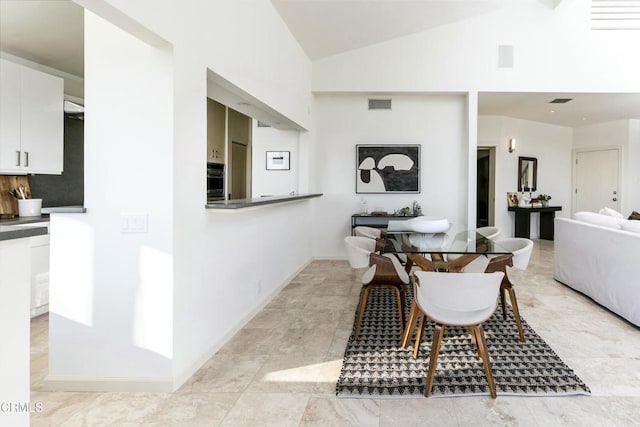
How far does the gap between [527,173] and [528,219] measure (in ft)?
3.34

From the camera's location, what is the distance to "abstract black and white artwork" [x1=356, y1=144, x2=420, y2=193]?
20.9 ft

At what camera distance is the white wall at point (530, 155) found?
8203 mm

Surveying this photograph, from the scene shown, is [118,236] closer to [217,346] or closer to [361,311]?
[217,346]

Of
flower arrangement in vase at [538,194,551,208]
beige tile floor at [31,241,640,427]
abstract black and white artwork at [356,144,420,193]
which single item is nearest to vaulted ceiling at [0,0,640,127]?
abstract black and white artwork at [356,144,420,193]

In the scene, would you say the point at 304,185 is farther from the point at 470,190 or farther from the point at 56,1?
the point at 56,1

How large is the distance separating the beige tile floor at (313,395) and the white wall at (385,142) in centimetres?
306

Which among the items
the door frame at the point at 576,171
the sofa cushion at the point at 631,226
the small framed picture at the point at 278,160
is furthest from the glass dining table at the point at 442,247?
the door frame at the point at 576,171

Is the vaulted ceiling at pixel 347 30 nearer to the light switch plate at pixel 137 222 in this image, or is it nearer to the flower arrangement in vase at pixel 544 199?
the flower arrangement in vase at pixel 544 199

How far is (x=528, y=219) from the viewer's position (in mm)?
8242

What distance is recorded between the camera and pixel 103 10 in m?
1.80

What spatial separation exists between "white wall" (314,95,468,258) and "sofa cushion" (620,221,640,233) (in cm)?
260

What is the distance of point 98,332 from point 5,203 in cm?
218

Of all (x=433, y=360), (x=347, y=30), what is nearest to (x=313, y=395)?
(x=433, y=360)

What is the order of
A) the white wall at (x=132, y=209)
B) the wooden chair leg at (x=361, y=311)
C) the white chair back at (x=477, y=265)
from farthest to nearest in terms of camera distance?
the white chair back at (x=477, y=265) → the wooden chair leg at (x=361, y=311) → the white wall at (x=132, y=209)
